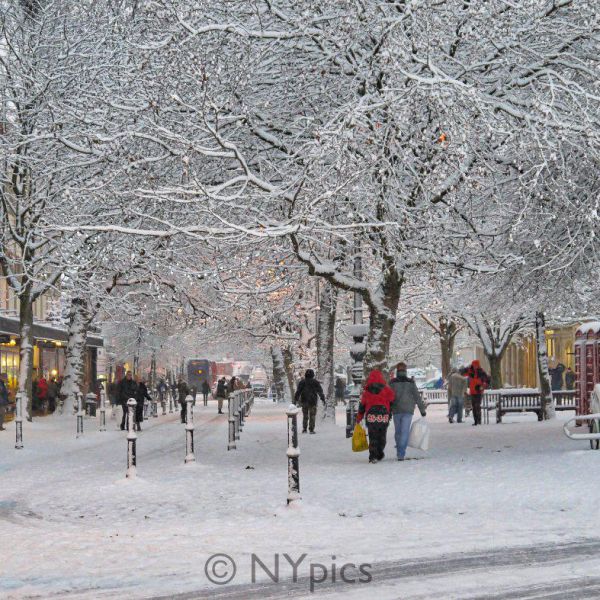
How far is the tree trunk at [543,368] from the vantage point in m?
33.1

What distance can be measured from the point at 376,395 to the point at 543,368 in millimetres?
15322

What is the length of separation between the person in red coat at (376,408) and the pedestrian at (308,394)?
31.7 feet

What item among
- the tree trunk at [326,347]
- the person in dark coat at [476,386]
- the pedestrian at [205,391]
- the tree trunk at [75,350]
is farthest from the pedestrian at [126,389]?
the pedestrian at [205,391]

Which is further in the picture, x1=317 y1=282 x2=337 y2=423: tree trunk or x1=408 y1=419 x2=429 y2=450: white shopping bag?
x1=317 y1=282 x2=337 y2=423: tree trunk

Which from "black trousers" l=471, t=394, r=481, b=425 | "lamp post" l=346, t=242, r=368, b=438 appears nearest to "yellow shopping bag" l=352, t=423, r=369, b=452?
"lamp post" l=346, t=242, r=368, b=438

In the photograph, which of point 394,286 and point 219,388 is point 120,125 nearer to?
point 394,286

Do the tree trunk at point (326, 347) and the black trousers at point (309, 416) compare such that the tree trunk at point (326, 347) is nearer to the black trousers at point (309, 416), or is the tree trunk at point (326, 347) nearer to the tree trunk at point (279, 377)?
the black trousers at point (309, 416)

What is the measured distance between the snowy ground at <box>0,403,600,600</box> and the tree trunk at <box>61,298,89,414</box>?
18332mm

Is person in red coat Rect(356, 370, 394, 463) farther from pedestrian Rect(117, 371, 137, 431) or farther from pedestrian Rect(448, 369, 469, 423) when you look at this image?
pedestrian Rect(117, 371, 137, 431)

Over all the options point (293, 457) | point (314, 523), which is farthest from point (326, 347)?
point (314, 523)

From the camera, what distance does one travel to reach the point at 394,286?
72.2 ft

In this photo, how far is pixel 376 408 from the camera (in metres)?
18.9

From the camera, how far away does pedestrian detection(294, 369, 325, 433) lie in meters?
29.5

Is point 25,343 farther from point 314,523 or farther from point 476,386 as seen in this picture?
point 314,523
